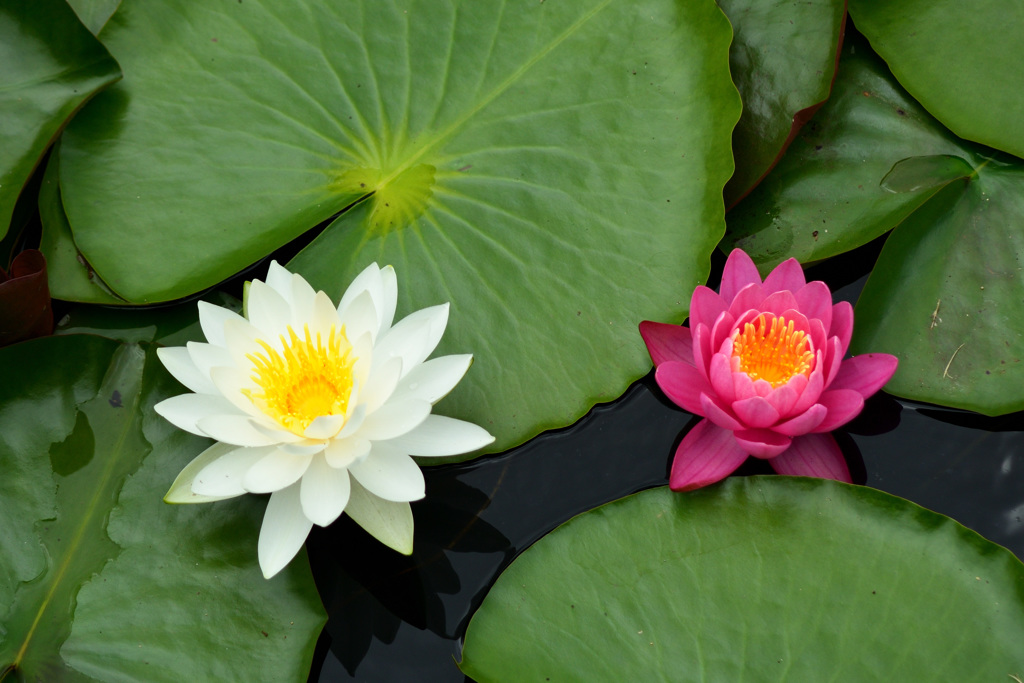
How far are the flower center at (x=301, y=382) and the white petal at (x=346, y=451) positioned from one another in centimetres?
7

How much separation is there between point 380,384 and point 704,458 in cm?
81

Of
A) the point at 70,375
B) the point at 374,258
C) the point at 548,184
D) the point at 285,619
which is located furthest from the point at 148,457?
the point at 548,184

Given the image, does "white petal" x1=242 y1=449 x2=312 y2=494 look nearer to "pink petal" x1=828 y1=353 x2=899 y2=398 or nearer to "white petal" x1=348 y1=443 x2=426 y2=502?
"white petal" x1=348 y1=443 x2=426 y2=502

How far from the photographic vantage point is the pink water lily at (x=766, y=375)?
165cm

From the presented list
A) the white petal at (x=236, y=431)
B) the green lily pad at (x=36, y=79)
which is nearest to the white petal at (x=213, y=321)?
the white petal at (x=236, y=431)

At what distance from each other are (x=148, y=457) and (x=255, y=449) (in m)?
0.33

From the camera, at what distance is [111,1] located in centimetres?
215

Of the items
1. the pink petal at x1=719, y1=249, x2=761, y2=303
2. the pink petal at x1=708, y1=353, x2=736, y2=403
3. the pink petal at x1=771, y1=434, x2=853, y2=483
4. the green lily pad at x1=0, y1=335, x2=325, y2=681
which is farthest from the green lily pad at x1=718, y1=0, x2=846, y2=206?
the green lily pad at x1=0, y1=335, x2=325, y2=681

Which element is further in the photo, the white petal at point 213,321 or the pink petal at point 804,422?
the white petal at point 213,321

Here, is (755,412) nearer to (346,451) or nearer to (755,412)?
(755,412)

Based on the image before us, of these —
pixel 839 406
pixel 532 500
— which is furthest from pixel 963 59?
pixel 532 500

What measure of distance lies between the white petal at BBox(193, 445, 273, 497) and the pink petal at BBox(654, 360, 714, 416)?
3.14 ft

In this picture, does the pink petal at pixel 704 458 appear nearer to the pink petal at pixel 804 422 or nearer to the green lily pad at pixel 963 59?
the pink petal at pixel 804 422

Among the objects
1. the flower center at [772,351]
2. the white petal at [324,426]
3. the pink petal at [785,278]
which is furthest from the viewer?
the pink petal at [785,278]
